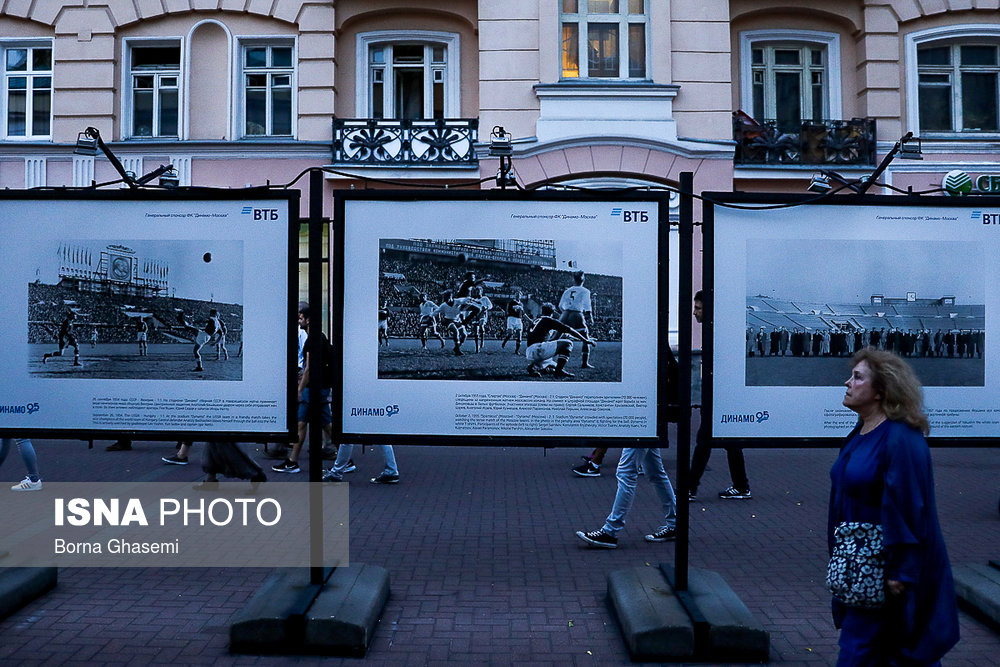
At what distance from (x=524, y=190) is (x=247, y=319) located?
6.26 feet

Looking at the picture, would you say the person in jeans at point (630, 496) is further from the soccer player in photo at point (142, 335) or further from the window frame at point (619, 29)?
the window frame at point (619, 29)

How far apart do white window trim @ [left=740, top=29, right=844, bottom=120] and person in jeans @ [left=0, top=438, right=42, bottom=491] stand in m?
13.5

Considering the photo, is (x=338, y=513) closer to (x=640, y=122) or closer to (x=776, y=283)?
(x=776, y=283)

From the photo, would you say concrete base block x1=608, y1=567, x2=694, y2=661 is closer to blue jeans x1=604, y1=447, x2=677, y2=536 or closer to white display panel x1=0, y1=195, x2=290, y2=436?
blue jeans x1=604, y1=447, x2=677, y2=536

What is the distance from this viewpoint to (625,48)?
15.9m

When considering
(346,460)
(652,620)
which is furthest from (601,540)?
(346,460)

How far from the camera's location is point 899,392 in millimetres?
3635

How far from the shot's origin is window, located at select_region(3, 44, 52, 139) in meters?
16.5

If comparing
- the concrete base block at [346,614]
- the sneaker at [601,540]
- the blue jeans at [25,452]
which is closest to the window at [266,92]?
the blue jeans at [25,452]

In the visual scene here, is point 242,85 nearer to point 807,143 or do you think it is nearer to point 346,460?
point 346,460

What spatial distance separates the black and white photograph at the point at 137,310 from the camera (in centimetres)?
549

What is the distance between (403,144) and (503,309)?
1109 cm

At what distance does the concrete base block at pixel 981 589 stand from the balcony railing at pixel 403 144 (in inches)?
459

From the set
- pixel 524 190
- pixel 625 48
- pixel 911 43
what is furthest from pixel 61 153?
pixel 911 43
